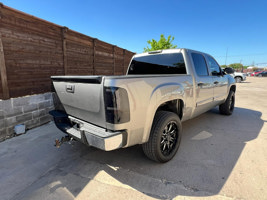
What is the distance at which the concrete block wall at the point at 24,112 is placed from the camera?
11.1 feet

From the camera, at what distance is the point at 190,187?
197 cm

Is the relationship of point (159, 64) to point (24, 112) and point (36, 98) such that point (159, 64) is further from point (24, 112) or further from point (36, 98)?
point (24, 112)

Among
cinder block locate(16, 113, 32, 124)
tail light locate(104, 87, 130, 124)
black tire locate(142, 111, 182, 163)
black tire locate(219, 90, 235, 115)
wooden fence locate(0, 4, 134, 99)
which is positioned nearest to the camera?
tail light locate(104, 87, 130, 124)

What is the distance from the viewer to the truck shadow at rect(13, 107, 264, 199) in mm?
1976

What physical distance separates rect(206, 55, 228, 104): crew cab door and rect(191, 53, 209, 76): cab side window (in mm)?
262

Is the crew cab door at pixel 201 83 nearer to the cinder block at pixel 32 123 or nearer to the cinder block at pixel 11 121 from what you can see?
the cinder block at pixel 32 123

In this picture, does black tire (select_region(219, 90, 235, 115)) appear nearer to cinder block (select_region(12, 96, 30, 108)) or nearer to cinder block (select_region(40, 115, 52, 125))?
cinder block (select_region(40, 115, 52, 125))

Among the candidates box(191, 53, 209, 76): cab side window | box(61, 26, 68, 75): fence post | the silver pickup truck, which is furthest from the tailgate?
box(61, 26, 68, 75): fence post

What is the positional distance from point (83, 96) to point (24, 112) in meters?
2.69

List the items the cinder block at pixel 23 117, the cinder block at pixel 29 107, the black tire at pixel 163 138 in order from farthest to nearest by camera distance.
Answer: the cinder block at pixel 29 107
the cinder block at pixel 23 117
the black tire at pixel 163 138

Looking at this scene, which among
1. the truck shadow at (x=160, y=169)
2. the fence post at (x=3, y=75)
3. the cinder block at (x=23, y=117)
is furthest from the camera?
the cinder block at (x=23, y=117)

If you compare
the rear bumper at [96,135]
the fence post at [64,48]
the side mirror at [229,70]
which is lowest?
the rear bumper at [96,135]

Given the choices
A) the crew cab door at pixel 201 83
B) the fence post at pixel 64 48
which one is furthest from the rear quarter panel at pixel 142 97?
the fence post at pixel 64 48

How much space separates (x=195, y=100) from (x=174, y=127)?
2.77ft
